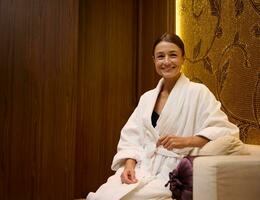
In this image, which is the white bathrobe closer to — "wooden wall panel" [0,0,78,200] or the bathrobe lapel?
the bathrobe lapel

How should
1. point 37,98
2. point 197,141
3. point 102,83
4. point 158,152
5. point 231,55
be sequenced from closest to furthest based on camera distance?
point 197,141 < point 158,152 < point 231,55 < point 37,98 < point 102,83

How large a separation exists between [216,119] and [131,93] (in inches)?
70.5

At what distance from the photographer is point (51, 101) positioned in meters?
2.56

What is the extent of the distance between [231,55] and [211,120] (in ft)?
2.54

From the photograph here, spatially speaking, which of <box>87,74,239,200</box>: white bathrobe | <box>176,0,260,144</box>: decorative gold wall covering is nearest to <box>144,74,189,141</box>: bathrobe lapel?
<box>87,74,239,200</box>: white bathrobe

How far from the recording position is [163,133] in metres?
1.69

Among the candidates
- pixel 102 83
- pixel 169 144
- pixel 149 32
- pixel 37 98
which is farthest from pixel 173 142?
pixel 149 32

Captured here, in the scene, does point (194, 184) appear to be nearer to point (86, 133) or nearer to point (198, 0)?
point (198, 0)

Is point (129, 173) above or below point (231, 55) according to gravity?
below

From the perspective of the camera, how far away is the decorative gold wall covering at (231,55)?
2053mm

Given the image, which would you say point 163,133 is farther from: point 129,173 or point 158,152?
point 129,173

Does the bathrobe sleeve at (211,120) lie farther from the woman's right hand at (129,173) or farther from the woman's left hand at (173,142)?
the woman's right hand at (129,173)

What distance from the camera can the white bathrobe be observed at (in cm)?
153

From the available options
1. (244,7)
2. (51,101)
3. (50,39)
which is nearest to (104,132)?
(51,101)
